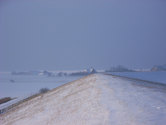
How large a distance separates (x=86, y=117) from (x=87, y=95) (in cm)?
76

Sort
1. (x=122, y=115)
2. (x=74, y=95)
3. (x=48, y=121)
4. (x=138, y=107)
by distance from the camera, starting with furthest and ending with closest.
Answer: (x=74, y=95)
(x=48, y=121)
(x=138, y=107)
(x=122, y=115)

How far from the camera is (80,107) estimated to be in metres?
3.35

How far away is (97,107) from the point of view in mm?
3143

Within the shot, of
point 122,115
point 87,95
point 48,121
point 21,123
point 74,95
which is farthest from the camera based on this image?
point 74,95

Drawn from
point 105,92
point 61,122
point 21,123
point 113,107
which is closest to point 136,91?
point 105,92

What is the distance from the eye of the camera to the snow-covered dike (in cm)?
279

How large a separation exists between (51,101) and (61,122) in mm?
1107

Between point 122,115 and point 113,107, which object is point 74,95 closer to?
point 113,107

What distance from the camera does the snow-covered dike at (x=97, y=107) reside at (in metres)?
2.79

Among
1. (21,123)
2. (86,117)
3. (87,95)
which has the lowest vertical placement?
(21,123)

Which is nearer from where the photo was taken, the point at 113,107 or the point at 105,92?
the point at 113,107

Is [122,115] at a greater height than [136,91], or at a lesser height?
lesser

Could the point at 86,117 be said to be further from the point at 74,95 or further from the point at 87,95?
the point at 74,95

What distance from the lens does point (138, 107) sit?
3.01 m
